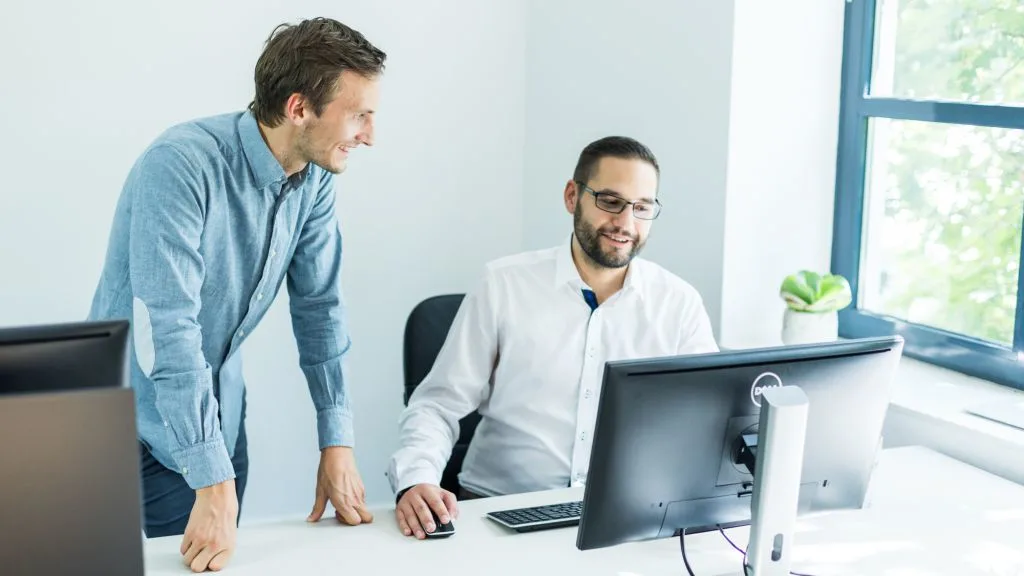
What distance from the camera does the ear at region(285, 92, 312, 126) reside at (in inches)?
70.2

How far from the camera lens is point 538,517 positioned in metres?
1.83

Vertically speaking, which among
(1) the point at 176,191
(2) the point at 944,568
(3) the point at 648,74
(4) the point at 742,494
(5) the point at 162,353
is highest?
(3) the point at 648,74

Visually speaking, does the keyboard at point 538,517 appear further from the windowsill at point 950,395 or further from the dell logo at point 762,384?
the windowsill at point 950,395

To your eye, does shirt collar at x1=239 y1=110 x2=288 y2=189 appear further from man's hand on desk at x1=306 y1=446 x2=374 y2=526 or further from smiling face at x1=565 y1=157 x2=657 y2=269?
smiling face at x1=565 y1=157 x2=657 y2=269

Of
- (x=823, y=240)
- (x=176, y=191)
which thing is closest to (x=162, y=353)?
(x=176, y=191)

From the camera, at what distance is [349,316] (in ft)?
10.6

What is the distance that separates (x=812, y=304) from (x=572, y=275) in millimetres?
648

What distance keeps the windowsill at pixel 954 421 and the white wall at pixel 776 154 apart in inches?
16.0

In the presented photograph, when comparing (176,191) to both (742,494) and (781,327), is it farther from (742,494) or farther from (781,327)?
(781,327)

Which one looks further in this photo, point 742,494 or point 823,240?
point 823,240

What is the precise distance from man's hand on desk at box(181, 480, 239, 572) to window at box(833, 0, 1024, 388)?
178 centimetres

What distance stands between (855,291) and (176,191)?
1.84 m

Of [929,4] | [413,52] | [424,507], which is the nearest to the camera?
[424,507]

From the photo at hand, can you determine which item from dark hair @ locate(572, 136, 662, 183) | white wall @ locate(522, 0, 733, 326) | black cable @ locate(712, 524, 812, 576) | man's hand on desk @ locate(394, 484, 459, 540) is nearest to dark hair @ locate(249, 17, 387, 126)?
dark hair @ locate(572, 136, 662, 183)
